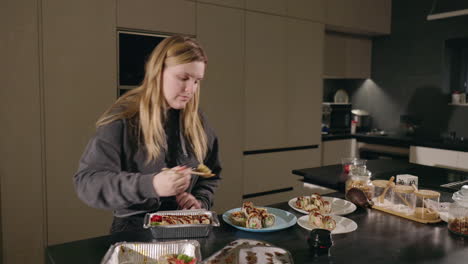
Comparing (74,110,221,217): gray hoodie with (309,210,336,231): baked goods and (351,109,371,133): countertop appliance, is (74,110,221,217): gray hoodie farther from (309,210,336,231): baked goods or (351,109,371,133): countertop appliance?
(351,109,371,133): countertop appliance

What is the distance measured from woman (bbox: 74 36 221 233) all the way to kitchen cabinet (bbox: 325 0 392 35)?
3.21 metres

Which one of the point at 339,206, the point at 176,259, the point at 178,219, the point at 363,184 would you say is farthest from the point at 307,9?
the point at 176,259

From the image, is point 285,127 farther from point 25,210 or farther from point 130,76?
point 25,210

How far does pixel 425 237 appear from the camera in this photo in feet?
4.82

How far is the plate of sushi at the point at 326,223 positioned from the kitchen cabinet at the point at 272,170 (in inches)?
91.4

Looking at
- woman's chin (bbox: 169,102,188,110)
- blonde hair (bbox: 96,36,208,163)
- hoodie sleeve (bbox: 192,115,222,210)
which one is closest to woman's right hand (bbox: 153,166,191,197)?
blonde hair (bbox: 96,36,208,163)

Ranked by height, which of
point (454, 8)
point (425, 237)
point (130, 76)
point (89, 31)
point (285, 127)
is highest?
point (454, 8)

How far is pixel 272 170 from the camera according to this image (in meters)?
4.11

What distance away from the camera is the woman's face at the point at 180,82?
5.12ft

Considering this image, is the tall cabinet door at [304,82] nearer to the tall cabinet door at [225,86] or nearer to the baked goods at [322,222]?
the tall cabinet door at [225,86]

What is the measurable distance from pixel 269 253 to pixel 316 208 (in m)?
0.53

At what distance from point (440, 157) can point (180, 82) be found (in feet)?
11.6

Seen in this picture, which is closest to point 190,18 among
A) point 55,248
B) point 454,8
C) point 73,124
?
point 73,124

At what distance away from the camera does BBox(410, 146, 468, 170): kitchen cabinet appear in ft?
13.0
